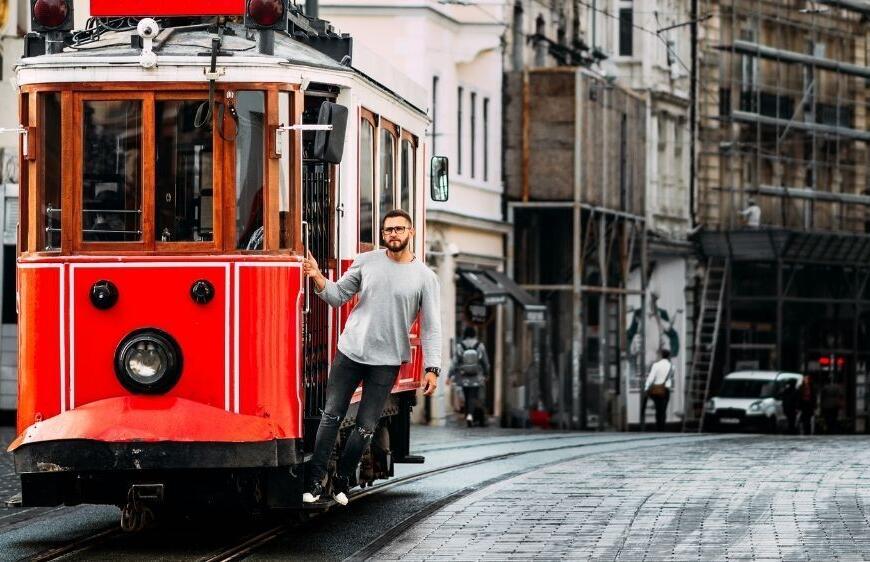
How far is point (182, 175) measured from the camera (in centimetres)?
1295

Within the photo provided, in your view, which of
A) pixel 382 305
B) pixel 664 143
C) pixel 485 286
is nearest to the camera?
pixel 382 305

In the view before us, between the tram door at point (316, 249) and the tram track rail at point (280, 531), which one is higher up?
the tram door at point (316, 249)

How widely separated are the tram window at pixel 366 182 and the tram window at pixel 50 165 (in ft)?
7.12

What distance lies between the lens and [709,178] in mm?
57000

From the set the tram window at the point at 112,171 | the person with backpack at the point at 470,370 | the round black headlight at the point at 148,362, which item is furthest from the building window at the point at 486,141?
the round black headlight at the point at 148,362

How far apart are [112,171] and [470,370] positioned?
77.5ft

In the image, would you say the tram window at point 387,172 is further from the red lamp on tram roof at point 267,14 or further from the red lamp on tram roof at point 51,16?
the red lamp on tram roof at point 51,16

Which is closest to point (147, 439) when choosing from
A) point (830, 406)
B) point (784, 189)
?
point (830, 406)

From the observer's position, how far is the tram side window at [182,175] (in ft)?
42.3

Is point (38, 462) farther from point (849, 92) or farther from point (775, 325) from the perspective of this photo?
point (849, 92)

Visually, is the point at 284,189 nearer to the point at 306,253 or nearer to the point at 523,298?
the point at 306,253

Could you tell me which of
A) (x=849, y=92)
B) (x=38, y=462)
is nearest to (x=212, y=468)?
(x=38, y=462)

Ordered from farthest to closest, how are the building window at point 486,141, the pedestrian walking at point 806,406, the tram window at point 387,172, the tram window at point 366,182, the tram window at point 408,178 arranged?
the pedestrian walking at point 806,406, the building window at point 486,141, the tram window at point 408,178, the tram window at point 387,172, the tram window at point 366,182

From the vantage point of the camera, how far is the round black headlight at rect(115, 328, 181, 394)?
1268cm
